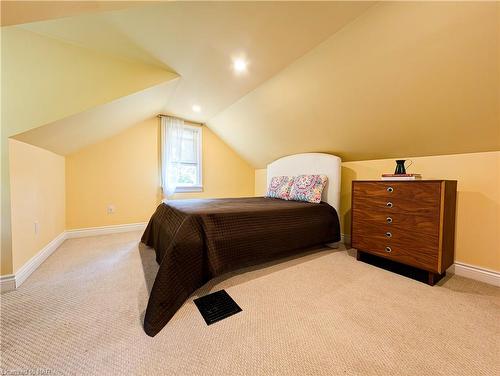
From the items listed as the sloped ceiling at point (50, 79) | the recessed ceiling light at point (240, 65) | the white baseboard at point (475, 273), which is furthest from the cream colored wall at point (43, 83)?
the white baseboard at point (475, 273)

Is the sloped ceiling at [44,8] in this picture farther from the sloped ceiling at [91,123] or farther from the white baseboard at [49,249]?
the white baseboard at [49,249]

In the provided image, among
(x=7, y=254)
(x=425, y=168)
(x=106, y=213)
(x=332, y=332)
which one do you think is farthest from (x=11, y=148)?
(x=425, y=168)

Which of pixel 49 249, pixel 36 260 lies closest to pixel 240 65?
pixel 36 260

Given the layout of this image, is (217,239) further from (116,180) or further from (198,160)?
(198,160)

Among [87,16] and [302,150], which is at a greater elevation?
[87,16]

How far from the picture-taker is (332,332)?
1.03 m

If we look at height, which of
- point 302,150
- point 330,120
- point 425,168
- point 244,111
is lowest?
point 425,168

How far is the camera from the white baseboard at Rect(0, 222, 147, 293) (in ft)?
4.58

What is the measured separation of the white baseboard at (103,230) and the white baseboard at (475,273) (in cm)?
399

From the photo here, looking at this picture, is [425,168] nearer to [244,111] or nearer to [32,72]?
[244,111]

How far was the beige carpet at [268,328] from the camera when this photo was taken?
85 centimetres

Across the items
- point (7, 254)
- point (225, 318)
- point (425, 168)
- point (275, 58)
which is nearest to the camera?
point (225, 318)

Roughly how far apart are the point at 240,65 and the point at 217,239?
174 cm

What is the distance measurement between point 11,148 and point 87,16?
1.13m
